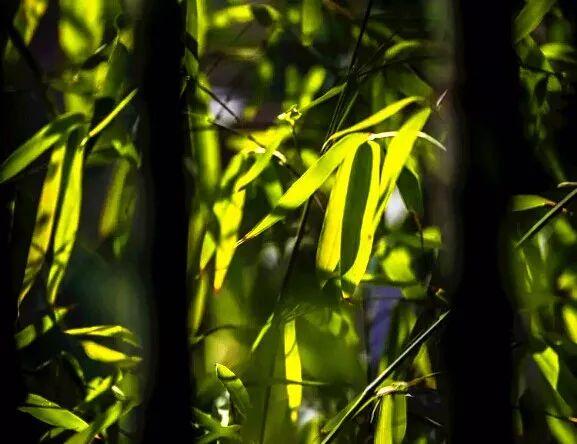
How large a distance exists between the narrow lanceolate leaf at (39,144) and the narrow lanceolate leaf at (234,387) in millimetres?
238

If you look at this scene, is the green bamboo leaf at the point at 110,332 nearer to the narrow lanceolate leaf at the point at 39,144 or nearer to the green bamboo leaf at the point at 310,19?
the narrow lanceolate leaf at the point at 39,144

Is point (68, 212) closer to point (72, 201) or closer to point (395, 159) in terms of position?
point (72, 201)

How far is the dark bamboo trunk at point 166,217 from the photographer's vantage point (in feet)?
1.95

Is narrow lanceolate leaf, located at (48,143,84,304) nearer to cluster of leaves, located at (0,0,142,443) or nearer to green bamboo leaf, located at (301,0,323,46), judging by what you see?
cluster of leaves, located at (0,0,142,443)

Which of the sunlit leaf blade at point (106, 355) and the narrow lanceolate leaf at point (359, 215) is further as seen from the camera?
the sunlit leaf blade at point (106, 355)

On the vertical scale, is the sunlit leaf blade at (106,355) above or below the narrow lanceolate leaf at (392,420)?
above

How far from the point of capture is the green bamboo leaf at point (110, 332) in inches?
23.6

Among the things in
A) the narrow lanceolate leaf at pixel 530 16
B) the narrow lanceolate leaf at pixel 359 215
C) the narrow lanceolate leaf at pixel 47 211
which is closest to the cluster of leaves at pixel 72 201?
the narrow lanceolate leaf at pixel 47 211

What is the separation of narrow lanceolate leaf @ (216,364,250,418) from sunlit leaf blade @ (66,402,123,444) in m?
0.10

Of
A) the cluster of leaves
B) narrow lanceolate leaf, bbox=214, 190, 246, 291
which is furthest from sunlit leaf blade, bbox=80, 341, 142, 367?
narrow lanceolate leaf, bbox=214, 190, 246, 291

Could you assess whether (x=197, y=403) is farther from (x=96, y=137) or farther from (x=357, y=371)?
(x=96, y=137)

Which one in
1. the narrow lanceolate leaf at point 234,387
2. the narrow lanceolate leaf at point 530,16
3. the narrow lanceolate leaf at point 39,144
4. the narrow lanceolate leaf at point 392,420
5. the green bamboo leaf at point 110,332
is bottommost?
the narrow lanceolate leaf at point 392,420

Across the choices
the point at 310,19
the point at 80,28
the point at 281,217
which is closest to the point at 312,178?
the point at 281,217

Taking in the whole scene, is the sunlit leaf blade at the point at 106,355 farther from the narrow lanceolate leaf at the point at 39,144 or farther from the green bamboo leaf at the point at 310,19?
the green bamboo leaf at the point at 310,19
